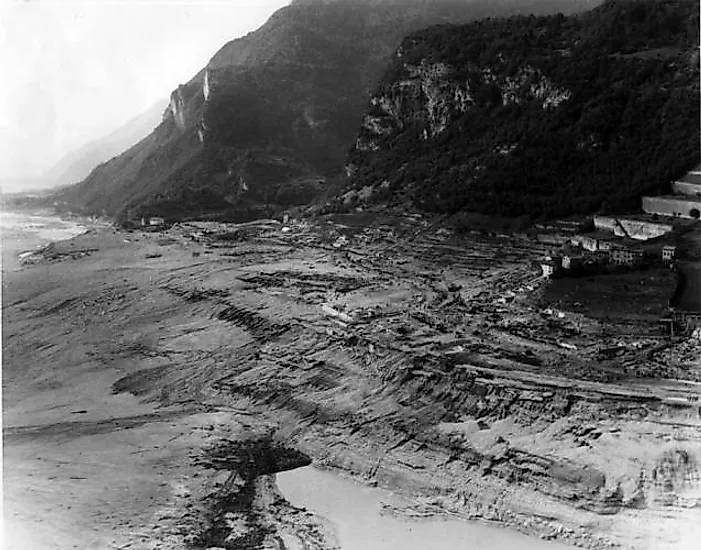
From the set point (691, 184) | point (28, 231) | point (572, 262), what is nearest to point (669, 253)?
point (572, 262)

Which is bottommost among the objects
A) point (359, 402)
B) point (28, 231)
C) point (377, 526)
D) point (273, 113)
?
point (377, 526)

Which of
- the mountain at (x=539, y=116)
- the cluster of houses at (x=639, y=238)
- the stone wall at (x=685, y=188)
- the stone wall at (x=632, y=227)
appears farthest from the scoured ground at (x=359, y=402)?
the mountain at (x=539, y=116)

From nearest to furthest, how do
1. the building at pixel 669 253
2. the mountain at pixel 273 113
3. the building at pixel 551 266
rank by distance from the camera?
the building at pixel 669 253 → the building at pixel 551 266 → the mountain at pixel 273 113

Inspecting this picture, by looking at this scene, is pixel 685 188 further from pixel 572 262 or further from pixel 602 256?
pixel 572 262

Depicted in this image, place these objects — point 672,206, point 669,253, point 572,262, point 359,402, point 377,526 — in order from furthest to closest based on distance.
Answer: point 672,206, point 572,262, point 669,253, point 359,402, point 377,526

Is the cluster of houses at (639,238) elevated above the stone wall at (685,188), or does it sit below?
below

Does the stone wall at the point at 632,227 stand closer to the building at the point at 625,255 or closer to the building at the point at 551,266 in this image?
the building at the point at 625,255
